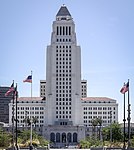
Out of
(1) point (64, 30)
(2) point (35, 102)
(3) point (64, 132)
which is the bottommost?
(3) point (64, 132)

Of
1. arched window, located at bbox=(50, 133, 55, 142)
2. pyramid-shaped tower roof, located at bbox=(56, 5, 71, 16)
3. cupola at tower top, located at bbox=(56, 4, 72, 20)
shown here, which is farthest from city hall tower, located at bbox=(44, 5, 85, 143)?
pyramid-shaped tower roof, located at bbox=(56, 5, 71, 16)

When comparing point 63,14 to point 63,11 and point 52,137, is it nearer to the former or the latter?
point 63,11

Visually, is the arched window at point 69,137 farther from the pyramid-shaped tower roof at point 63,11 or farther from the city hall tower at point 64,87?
the pyramid-shaped tower roof at point 63,11

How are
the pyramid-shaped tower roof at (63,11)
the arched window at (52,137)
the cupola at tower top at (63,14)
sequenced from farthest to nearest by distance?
the pyramid-shaped tower roof at (63,11) → the cupola at tower top at (63,14) → the arched window at (52,137)

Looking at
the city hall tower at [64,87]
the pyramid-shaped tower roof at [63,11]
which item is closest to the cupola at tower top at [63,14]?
the pyramid-shaped tower roof at [63,11]

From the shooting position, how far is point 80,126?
190m

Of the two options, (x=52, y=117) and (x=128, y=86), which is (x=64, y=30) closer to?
(x=52, y=117)

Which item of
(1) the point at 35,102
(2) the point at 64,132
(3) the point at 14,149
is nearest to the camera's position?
(3) the point at 14,149

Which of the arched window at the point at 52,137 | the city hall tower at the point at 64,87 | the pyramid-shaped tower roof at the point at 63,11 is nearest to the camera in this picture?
the arched window at the point at 52,137

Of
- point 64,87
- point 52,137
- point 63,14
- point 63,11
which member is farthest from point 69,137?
point 63,11

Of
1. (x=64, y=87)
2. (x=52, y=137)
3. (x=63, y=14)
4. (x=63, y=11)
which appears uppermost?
(x=63, y=11)

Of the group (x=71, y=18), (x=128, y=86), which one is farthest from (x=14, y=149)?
(x=71, y=18)

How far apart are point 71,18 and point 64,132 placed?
50.1 meters

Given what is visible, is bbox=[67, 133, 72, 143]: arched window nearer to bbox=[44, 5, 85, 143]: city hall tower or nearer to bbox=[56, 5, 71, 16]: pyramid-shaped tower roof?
bbox=[44, 5, 85, 143]: city hall tower
